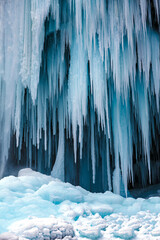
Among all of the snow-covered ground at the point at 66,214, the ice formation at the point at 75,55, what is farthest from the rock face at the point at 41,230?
the ice formation at the point at 75,55

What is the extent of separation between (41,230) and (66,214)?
0.58 m

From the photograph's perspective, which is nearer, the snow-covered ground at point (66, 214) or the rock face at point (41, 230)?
the rock face at point (41, 230)

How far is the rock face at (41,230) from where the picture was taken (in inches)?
85.2

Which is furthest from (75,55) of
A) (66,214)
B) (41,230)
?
(41,230)

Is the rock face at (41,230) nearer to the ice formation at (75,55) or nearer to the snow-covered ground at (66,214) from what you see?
the snow-covered ground at (66,214)

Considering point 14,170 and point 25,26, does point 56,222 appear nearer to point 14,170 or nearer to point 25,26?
point 25,26

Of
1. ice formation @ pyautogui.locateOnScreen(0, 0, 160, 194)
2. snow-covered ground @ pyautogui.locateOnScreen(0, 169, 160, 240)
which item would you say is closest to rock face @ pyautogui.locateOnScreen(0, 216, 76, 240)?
snow-covered ground @ pyautogui.locateOnScreen(0, 169, 160, 240)

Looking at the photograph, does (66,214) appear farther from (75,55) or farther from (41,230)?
(75,55)

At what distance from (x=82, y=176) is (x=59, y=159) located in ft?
4.73

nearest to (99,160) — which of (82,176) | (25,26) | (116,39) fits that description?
(82,176)

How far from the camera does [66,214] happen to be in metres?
2.77

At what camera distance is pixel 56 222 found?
2350 mm

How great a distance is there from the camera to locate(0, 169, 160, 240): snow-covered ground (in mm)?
2291

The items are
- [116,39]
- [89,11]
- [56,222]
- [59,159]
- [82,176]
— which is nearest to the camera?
[56,222]
